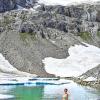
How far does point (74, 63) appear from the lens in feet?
452

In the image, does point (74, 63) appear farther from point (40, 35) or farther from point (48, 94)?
point (48, 94)

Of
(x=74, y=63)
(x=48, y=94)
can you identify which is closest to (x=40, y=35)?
(x=74, y=63)

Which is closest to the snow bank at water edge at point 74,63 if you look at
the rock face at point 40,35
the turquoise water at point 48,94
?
the rock face at point 40,35

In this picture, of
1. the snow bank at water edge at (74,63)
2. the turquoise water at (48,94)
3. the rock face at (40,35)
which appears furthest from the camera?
the rock face at (40,35)

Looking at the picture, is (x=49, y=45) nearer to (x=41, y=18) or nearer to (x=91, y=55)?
(x=91, y=55)

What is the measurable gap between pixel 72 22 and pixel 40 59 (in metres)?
52.1

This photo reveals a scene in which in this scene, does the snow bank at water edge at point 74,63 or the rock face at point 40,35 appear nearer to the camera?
the snow bank at water edge at point 74,63

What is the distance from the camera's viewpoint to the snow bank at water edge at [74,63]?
129125 millimetres

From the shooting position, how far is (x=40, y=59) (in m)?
137

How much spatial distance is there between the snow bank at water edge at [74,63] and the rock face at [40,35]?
97.8 inches

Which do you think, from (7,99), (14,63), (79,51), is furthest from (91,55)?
(7,99)

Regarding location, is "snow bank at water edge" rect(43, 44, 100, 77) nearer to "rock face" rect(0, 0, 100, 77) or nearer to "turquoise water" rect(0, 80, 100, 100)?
"rock face" rect(0, 0, 100, 77)

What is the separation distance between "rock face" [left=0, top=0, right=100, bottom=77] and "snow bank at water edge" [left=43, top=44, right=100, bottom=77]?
2485 millimetres

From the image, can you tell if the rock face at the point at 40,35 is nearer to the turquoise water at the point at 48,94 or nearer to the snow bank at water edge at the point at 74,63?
the snow bank at water edge at the point at 74,63
